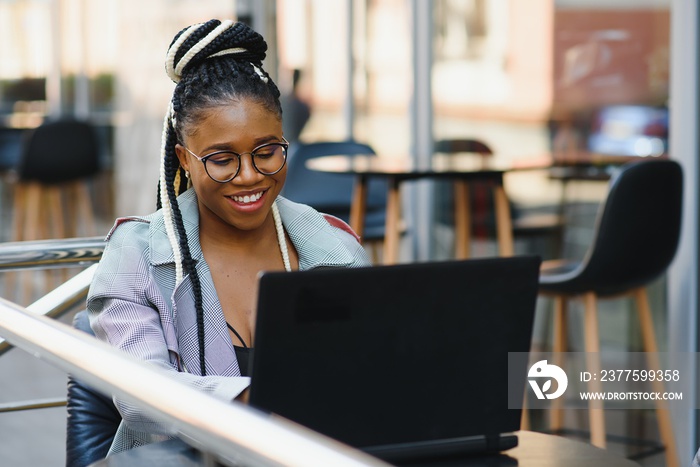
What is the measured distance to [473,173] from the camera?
365cm

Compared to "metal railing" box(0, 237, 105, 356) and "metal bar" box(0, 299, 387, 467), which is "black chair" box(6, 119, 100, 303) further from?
"metal bar" box(0, 299, 387, 467)

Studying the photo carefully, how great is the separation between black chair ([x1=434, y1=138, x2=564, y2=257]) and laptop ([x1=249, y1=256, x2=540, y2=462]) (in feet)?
10.2

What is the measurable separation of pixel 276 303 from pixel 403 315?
0.14 meters

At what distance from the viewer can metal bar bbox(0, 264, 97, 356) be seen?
202cm

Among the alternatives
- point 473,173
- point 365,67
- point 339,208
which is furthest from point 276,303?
point 365,67

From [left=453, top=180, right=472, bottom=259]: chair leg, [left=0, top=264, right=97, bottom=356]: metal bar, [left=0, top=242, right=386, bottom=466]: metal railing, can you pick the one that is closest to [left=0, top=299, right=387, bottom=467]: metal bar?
[left=0, top=242, right=386, bottom=466]: metal railing

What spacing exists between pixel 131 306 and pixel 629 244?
6.18 ft


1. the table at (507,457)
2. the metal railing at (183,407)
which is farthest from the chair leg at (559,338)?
the metal railing at (183,407)

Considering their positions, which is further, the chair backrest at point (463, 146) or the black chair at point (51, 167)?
the black chair at point (51, 167)

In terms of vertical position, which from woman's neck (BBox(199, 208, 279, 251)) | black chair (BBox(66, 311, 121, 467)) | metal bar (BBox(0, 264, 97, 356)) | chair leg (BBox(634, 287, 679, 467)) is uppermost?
woman's neck (BBox(199, 208, 279, 251))

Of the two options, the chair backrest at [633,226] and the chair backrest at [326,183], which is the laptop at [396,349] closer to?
the chair backrest at [633,226]

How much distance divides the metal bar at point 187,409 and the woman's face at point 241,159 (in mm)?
519

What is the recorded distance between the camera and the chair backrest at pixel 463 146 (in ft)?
15.9

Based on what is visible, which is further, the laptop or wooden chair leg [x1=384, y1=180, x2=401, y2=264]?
wooden chair leg [x1=384, y1=180, x2=401, y2=264]
